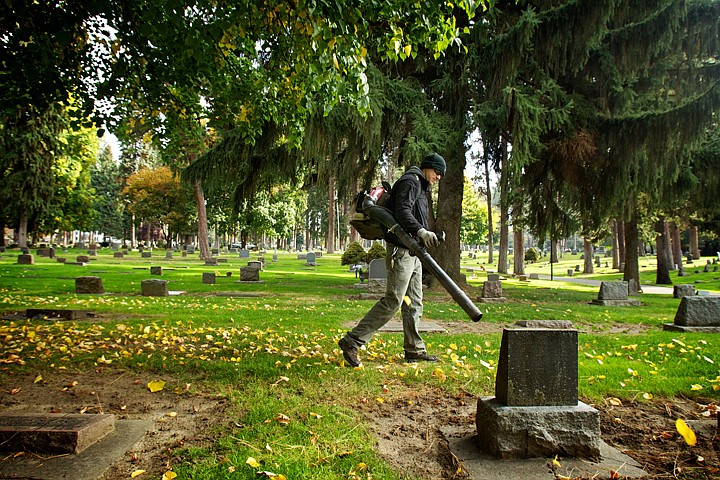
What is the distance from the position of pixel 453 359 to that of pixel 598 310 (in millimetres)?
8342

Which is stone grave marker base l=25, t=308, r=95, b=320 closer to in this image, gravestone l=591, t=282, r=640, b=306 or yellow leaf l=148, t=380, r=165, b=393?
yellow leaf l=148, t=380, r=165, b=393

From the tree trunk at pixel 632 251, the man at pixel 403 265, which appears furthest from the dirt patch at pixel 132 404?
the tree trunk at pixel 632 251

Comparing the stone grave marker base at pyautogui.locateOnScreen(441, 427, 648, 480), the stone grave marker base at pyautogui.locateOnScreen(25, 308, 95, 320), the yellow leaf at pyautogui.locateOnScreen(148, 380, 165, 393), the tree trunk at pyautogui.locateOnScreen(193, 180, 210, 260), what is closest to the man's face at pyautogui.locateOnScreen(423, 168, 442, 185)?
the stone grave marker base at pyautogui.locateOnScreen(441, 427, 648, 480)

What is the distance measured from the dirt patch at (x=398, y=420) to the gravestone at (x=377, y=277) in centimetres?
921

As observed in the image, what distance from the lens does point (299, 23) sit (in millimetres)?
4789

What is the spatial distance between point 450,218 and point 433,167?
957 centimetres

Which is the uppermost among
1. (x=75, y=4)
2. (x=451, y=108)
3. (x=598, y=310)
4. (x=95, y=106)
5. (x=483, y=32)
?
(x=483, y=32)

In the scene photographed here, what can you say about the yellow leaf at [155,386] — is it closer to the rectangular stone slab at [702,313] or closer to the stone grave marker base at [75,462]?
the stone grave marker base at [75,462]

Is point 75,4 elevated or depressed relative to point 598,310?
elevated

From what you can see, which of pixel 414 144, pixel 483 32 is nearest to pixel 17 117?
pixel 414 144

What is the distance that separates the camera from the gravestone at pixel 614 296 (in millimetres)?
13422

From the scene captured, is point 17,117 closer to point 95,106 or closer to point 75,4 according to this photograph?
point 95,106

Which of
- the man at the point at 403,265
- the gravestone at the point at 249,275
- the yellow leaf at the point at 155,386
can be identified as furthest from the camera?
the gravestone at the point at 249,275

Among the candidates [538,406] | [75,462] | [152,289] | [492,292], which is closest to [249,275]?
[152,289]
